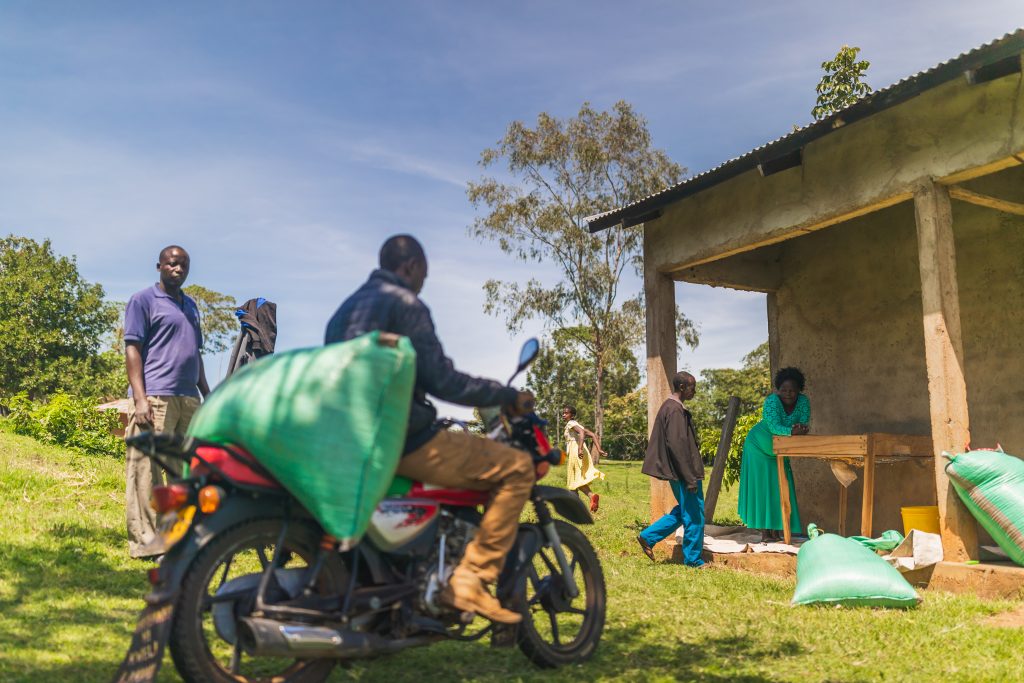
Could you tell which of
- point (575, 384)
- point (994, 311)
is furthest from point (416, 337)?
point (575, 384)

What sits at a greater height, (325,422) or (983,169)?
(983,169)

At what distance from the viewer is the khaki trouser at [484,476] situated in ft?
11.8

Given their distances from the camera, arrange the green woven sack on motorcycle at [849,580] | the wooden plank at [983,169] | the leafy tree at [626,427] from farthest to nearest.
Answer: the leafy tree at [626,427] → the wooden plank at [983,169] → the green woven sack on motorcycle at [849,580]

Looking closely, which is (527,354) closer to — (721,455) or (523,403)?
(523,403)

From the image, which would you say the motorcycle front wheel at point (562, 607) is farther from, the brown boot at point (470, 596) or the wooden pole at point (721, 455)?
the wooden pole at point (721, 455)

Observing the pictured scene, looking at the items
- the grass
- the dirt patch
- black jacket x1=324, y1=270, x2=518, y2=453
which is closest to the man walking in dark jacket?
the grass

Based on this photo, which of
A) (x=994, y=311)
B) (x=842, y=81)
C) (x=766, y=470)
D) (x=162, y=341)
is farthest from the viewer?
(x=842, y=81)

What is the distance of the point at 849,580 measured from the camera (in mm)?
5980

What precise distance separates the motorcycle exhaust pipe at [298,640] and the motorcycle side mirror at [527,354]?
4.01ft

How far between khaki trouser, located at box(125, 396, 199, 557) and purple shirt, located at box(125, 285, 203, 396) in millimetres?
79

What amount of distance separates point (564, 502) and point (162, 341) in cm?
324

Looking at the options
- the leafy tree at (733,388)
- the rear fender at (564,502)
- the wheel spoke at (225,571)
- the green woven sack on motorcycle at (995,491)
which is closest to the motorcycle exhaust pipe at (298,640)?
the wheel spoke at (225,571)

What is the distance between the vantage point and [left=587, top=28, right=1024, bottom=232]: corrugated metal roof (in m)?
6.40

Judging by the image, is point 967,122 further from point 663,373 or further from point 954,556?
point 663,373
